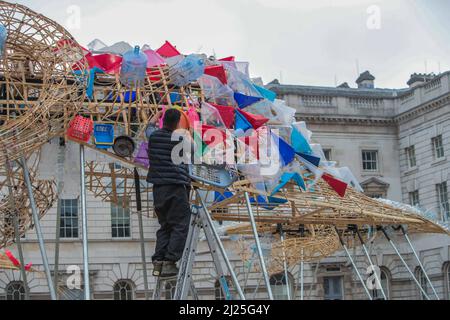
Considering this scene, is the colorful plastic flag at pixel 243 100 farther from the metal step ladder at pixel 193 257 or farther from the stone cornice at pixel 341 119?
the stone cornice at pixel 341 119

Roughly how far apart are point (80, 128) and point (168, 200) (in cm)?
165

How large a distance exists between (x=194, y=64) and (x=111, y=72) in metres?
1.28

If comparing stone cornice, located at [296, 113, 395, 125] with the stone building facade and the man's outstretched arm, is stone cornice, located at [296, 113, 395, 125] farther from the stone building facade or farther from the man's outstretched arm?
the man's outstretched arm

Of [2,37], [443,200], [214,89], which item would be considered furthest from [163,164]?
[443,200]

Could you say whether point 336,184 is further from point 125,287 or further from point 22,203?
point 125,287

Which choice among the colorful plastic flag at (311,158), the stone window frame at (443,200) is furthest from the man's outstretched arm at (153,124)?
the stone window frame at (443,200)

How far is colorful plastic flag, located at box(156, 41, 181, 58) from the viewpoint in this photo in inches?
534

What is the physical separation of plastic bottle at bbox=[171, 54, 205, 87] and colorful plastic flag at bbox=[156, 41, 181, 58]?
98 cm

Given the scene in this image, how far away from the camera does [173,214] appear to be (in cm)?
1080

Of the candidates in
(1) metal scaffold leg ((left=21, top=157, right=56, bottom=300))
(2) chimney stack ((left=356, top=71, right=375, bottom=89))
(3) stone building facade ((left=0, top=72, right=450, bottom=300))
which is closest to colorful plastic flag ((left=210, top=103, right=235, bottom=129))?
(1) metal scaffold leg ((left=21, top=157, right=56, bottom=300))

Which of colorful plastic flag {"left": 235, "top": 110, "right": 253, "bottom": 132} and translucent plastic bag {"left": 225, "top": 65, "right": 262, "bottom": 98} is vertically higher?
translucent plastic bag {"left": 225, "top": 65, "right": 262, "bottom": 98}

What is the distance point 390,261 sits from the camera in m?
44.8
